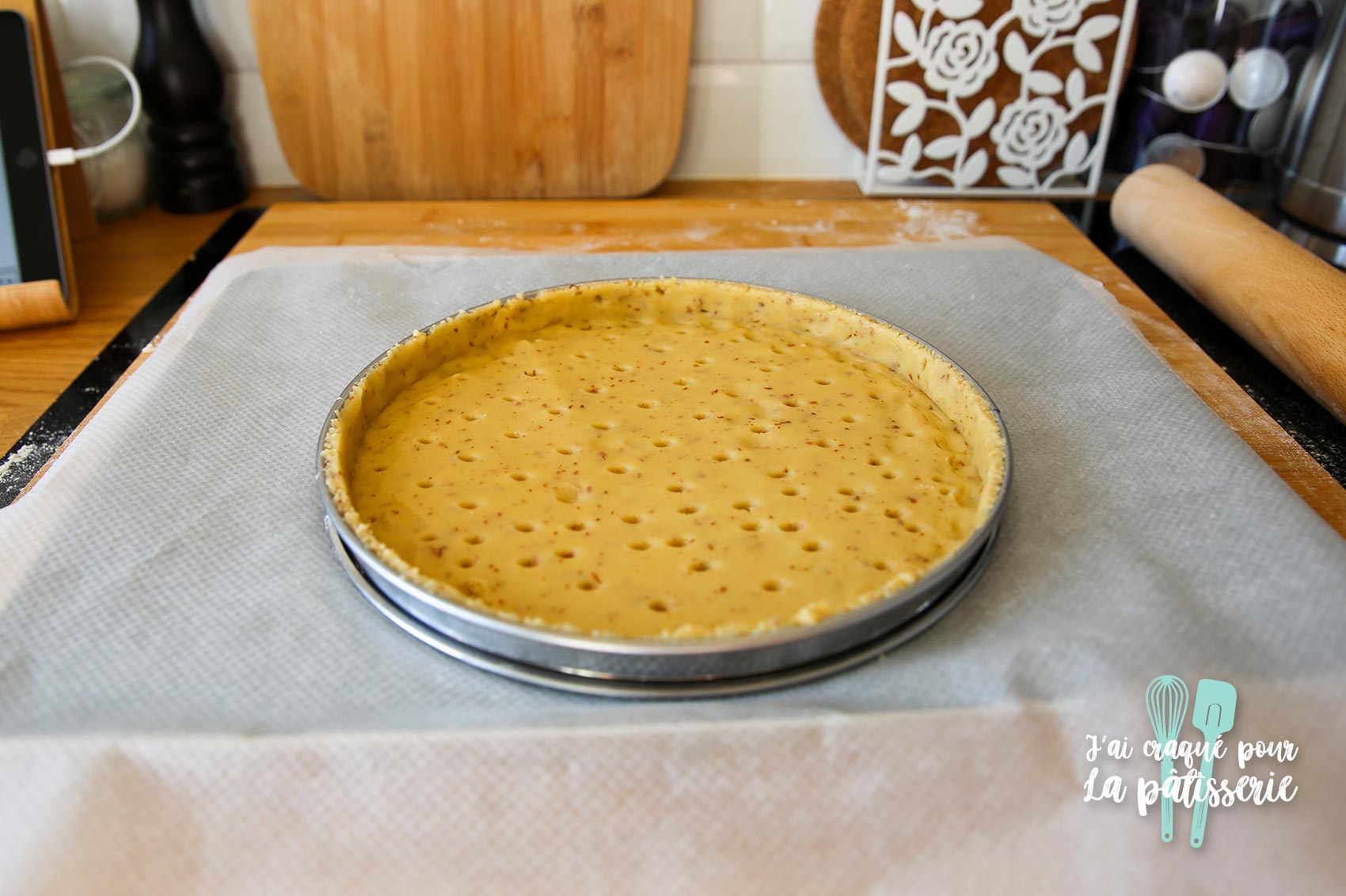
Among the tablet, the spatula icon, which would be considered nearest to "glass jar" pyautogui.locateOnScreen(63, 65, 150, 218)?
the tablet

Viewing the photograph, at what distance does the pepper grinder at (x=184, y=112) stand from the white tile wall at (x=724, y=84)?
0.15 ft

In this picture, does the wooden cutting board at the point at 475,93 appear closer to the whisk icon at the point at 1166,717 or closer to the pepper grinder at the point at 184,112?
the pepper grinder at the point at 184,112

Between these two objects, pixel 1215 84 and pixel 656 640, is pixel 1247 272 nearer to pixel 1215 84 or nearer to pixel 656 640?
pixel 1215 84

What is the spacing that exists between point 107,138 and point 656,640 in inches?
47.8

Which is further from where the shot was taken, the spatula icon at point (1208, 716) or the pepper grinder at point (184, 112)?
the pepper grinder at point (184, 112)

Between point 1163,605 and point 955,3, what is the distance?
968mm

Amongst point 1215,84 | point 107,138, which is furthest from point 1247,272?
point 107,138

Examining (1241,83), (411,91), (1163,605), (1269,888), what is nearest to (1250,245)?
(1241,83)

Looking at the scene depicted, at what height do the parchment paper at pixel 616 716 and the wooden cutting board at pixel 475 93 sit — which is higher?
the wooden cutting board at pixel 475 93

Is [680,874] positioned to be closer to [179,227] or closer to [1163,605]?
[1163,605]

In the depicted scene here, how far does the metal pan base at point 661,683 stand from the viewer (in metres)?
0.58

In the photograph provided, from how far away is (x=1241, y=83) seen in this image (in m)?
1.33

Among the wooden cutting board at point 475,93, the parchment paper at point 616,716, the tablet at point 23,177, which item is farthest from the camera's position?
the wooden cutting board at point 475,93

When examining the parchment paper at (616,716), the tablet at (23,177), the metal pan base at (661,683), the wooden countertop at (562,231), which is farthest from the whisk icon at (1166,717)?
the tablet at (23,177)
